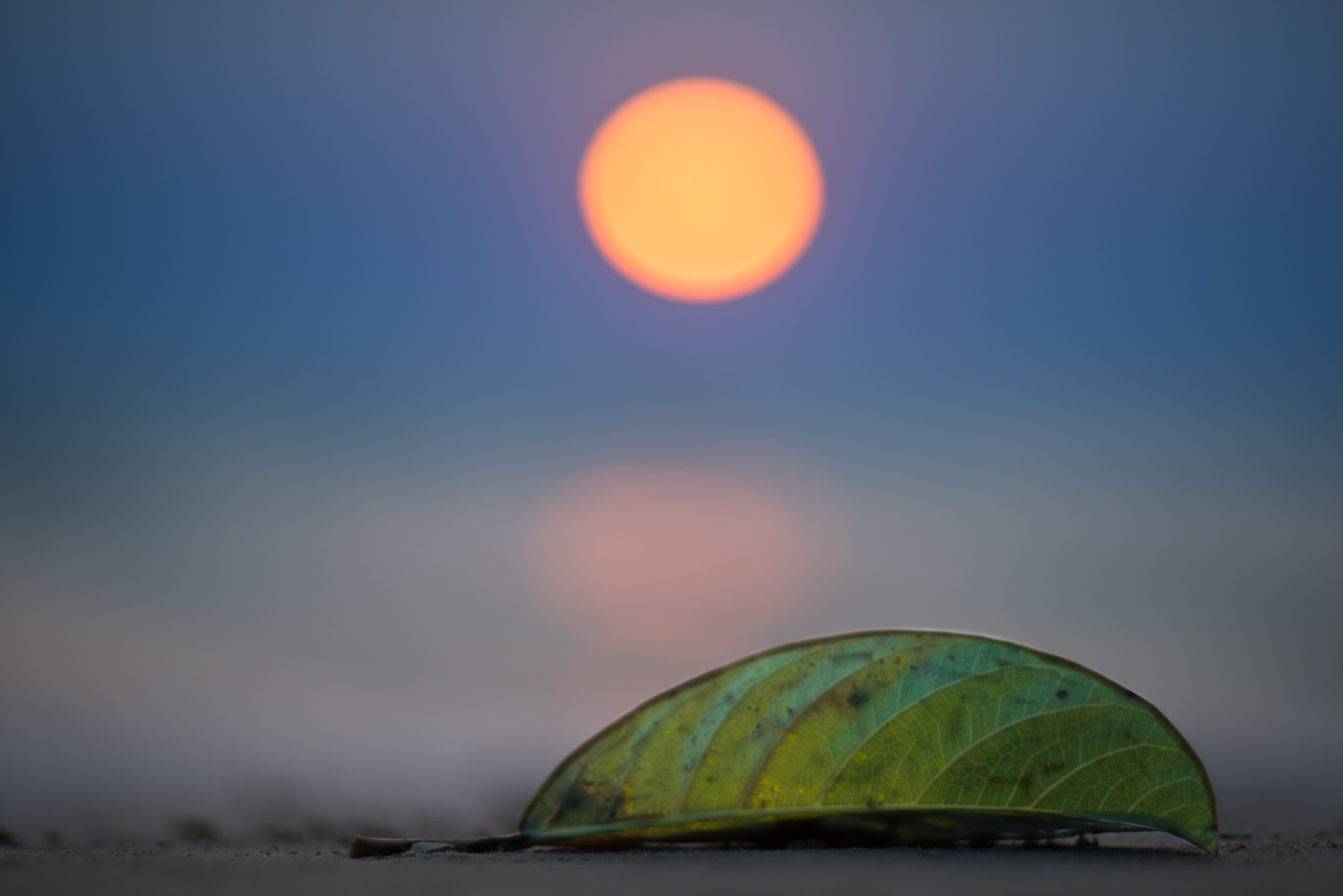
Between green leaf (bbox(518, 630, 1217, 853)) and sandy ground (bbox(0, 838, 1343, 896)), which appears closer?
sandy ground (bbox(0, 838, 1343, 896))

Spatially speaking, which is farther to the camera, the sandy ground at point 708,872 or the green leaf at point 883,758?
the green leaf at point 883,758

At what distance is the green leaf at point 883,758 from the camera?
28.2 inches

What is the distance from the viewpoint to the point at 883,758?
73cm

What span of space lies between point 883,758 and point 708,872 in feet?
0.63

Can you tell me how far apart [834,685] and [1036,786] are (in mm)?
202

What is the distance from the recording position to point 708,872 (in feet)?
2.18

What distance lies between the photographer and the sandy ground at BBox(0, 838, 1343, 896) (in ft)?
1.98

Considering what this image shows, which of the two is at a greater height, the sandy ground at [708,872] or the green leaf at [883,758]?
the green leaf at [883,758]

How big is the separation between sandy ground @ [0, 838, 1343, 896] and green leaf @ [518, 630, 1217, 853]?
0.09 ft

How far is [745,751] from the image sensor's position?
75cm

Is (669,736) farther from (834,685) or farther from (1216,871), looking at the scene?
(1216,871)

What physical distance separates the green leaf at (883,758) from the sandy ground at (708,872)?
1.0 inches

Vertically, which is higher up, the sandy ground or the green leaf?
the green leaf

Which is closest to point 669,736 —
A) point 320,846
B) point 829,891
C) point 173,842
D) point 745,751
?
point 745,751
